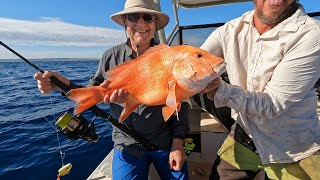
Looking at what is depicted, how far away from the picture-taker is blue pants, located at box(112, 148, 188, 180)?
310 cm

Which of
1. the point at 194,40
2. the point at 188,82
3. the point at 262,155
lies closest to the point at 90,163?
the point at 194,40

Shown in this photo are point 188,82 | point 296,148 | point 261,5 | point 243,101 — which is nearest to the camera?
point 188,82

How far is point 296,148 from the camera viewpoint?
2.62 meters

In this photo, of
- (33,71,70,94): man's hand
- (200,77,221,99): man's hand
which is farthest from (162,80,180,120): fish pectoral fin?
(33,71,70,94): man's hand

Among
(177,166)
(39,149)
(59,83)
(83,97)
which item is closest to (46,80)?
(59,83)

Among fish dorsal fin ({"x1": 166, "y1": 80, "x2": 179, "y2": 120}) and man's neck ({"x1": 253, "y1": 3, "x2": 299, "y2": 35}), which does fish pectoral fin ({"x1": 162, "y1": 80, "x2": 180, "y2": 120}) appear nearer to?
fish dorsal fin ({"x1": 166, "y1": 80, "x2": 179, "y2": 120})

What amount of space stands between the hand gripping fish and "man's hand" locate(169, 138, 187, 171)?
3.32 feet

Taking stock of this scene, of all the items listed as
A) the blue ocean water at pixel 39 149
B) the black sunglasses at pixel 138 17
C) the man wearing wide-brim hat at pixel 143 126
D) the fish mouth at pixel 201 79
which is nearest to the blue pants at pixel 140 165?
the man wearing wide-brim hat at pixel 143 126

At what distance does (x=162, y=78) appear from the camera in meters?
2.12

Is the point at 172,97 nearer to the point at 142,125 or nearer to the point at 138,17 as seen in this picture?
the point at 142,125

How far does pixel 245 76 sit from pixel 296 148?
35.1 inches

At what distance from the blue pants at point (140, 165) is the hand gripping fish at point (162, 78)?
1024 millimetres

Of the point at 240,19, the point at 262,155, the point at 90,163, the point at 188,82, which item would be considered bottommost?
the point at 90,163

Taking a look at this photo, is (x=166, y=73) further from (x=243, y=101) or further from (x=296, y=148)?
(x=296, y=148)
